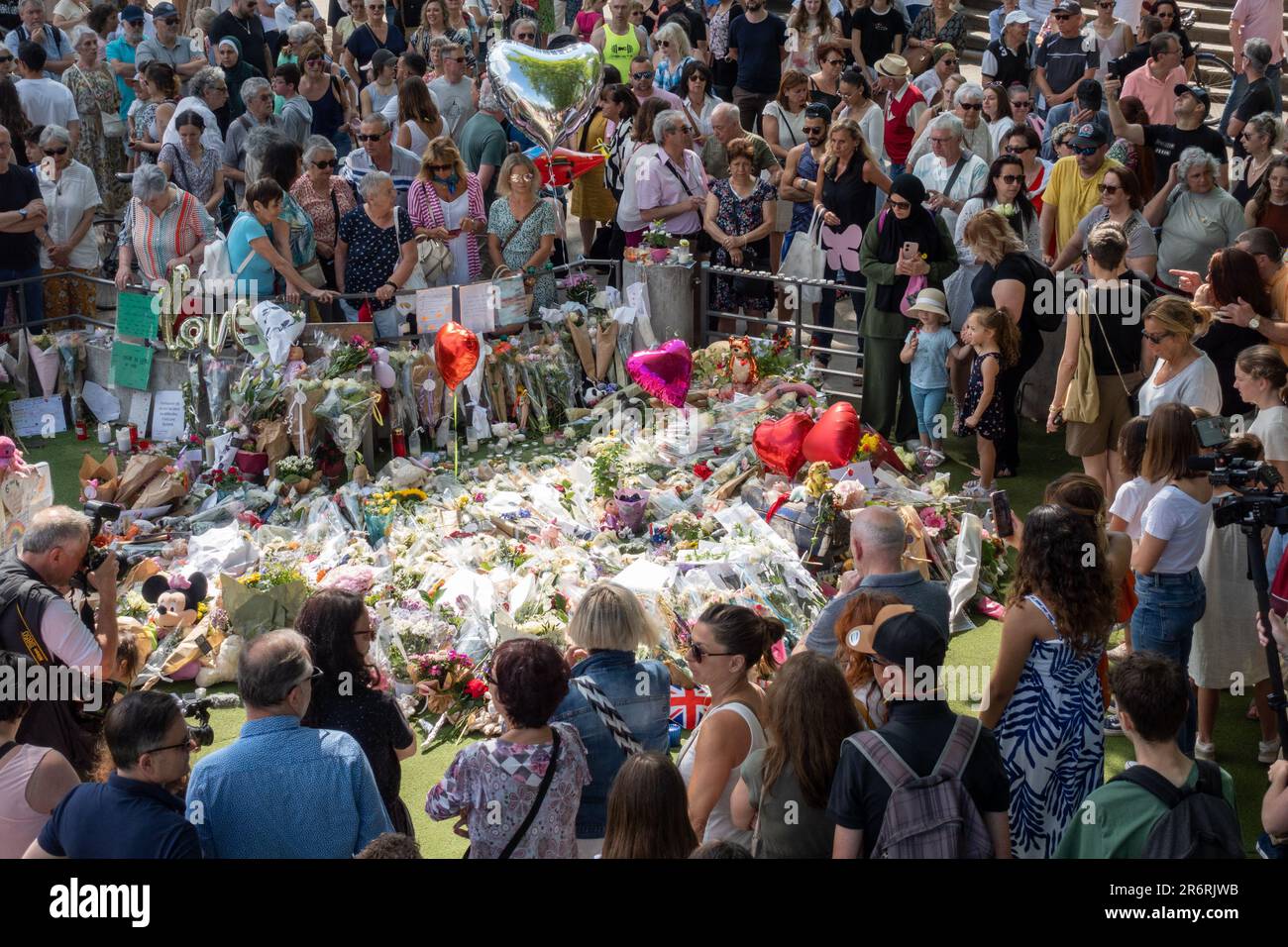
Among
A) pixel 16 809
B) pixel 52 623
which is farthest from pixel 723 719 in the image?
pixel 52 623

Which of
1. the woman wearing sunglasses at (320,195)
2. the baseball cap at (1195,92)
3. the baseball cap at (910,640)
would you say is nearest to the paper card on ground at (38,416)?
the woman wearing sunglasses at (320,195)

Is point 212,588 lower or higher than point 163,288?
lower

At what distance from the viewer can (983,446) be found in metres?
9.39

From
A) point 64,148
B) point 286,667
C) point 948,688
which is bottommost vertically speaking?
point 948,688

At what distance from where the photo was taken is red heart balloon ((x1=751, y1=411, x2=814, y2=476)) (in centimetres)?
888

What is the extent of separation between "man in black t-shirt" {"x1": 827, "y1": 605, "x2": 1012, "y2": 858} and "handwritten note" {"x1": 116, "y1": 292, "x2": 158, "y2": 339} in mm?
7264

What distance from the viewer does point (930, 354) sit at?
9.67 meters

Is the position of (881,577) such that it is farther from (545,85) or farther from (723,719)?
(545,85)

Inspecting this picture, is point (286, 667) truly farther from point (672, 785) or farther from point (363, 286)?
point (363, 286)

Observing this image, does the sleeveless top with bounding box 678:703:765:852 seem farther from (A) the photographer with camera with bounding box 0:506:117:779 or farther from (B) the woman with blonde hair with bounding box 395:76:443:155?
(B) the woman with blonde hair with bounding box 395:76:443:155

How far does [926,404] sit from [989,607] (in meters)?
1.88
